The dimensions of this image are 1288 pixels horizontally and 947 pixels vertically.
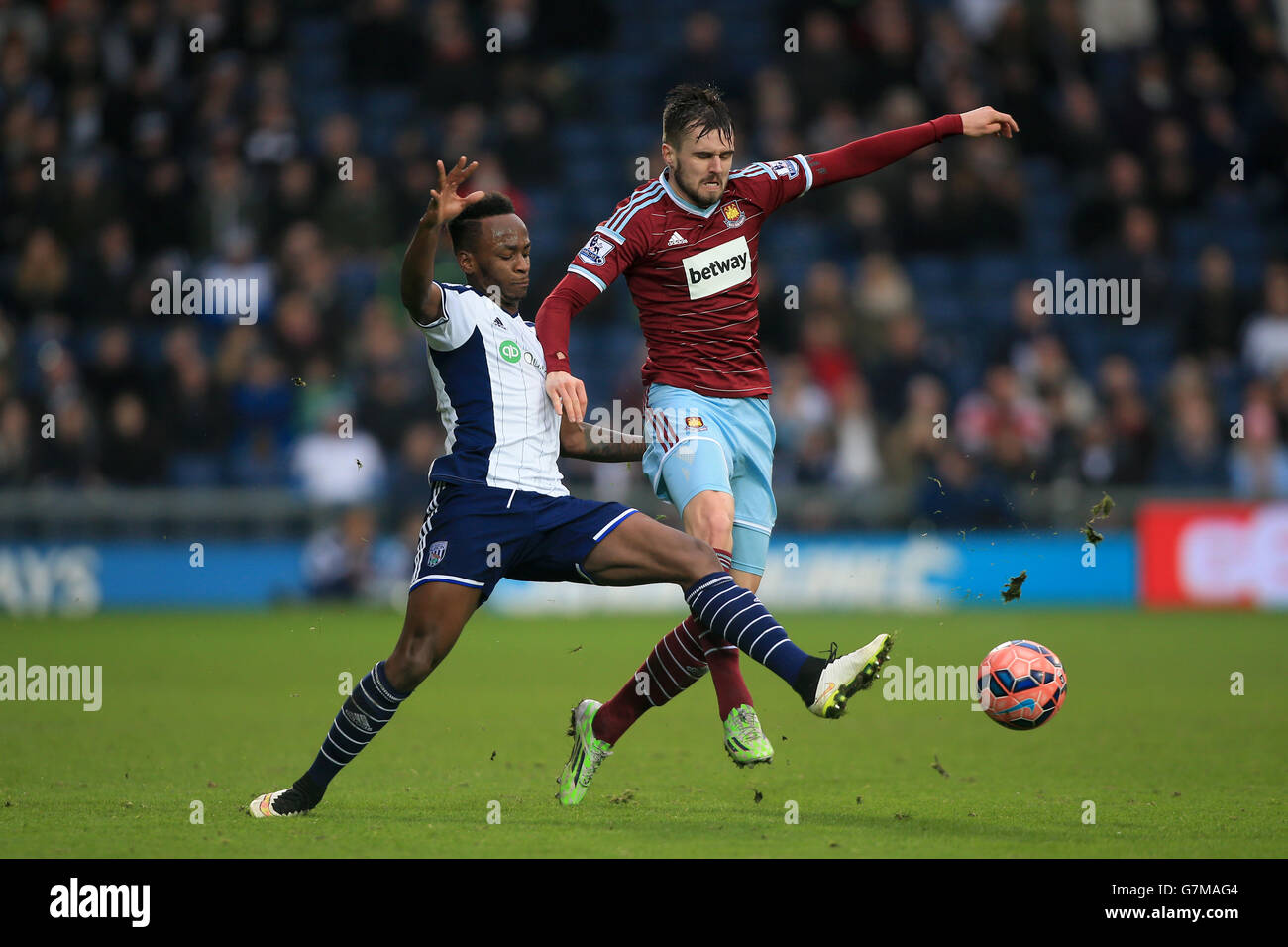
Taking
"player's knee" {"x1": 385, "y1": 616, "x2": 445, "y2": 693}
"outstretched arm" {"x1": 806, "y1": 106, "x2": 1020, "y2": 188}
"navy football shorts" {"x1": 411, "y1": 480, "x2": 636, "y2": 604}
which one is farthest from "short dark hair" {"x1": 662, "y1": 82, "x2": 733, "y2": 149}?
"player's knee" {"x1": 385, "y1": 616, "x2": 445, "y2": 693}

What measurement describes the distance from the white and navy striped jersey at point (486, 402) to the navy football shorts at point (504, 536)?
7 centimetres

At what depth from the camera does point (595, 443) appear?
6266 millimetres

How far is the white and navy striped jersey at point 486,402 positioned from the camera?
19.0 feet

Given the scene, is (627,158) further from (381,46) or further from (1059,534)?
(1059,534)

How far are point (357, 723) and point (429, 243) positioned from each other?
5.61 feet

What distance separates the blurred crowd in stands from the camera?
15.6m

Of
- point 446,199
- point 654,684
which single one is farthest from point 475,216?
point 654,684

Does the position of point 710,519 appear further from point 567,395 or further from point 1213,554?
point 1213,554

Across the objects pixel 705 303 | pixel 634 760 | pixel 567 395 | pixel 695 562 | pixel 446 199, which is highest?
pixel 446 199

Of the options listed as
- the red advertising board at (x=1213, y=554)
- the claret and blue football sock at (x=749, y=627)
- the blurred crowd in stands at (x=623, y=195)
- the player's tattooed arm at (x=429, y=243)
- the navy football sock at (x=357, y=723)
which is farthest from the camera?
the blurred crowd in stands at (x=623, y=195)

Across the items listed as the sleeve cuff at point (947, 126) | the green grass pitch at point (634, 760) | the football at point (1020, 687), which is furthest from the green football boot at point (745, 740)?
the sleeve cuff at point (947, 126)

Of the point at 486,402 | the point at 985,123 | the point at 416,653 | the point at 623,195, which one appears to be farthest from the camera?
the point at 623,195

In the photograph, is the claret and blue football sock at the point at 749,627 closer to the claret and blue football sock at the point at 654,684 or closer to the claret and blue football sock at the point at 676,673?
the claret and blue football sock at the point at 676,673

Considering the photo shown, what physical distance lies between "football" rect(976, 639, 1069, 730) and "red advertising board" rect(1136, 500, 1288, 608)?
32.8 ft
